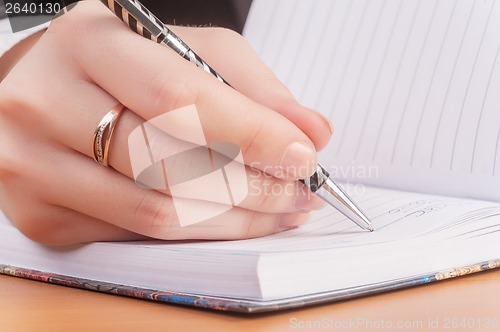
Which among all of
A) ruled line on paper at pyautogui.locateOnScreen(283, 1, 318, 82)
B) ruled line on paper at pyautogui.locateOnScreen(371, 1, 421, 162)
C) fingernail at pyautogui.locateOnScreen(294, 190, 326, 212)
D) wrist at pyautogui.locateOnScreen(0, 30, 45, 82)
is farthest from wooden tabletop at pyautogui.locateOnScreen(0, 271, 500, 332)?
ruled line on paper at pyautogui.locateOnScreen(283, 1, 318, 82)

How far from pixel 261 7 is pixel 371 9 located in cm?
15

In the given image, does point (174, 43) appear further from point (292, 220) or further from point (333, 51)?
point (333, 51)

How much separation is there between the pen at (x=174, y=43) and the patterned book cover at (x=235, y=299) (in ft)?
0.26

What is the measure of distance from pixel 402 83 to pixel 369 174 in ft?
0.39

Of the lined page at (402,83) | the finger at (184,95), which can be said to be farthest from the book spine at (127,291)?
the lined page at (402,83)

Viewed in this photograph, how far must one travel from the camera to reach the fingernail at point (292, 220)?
0.54m

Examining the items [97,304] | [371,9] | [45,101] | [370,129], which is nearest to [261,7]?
[371,9]

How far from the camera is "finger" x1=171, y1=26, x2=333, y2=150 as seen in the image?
1.68 feet

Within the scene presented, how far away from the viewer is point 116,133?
0.48m

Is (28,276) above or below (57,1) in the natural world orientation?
below

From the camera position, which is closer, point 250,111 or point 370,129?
point 250,111

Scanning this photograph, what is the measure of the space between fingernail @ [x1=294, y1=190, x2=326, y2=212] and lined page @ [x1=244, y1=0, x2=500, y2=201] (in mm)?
254

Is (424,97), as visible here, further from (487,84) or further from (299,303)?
(299,303)

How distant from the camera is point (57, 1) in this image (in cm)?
66
